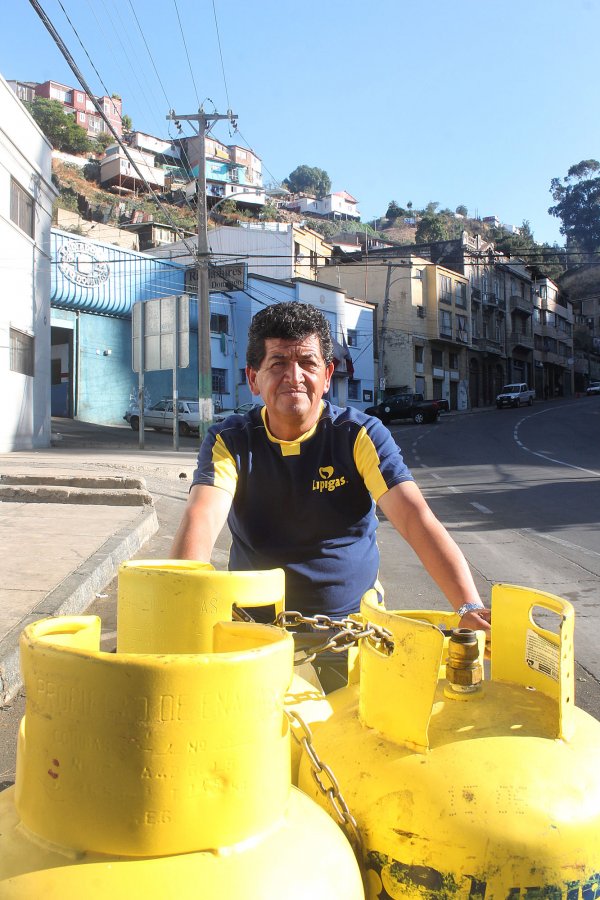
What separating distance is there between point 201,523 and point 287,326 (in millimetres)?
632

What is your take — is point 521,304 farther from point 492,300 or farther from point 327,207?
point 327,207

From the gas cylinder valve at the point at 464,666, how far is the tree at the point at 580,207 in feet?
368

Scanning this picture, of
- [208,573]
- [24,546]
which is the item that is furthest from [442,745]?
[24,546]

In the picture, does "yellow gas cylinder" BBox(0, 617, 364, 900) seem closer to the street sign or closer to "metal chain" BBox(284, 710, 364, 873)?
"metal chain" BBox(284, 710, 364, 873)

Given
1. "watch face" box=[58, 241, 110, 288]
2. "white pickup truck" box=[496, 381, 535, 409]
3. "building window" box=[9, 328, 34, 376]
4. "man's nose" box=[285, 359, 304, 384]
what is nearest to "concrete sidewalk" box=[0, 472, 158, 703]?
"man's nose" box=[285, 359, 304, 384]

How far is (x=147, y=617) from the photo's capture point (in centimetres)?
140

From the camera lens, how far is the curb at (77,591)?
3.49 meters

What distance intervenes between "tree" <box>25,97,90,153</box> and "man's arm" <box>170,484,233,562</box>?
82.7 m

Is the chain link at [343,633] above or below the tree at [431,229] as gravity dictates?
below

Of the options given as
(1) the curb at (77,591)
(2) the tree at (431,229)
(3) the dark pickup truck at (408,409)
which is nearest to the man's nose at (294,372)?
(1) the curb at (77,591)

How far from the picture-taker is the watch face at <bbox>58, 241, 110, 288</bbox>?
1184 inches

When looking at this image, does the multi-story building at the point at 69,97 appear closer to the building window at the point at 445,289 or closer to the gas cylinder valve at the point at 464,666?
the building window at the point at 445,289

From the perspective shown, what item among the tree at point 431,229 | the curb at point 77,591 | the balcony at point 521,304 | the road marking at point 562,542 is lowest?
the road marking at point 562,542

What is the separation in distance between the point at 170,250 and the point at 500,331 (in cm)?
3511
